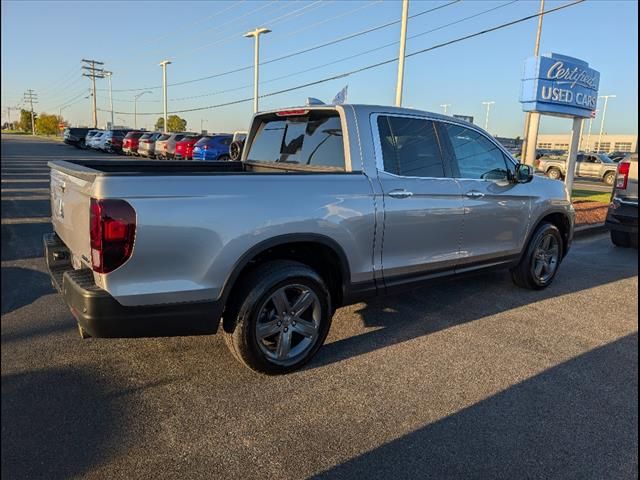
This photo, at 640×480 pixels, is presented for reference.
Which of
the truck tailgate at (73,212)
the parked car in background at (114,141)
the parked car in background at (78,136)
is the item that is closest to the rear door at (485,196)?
the truck tailgate at (73,212)

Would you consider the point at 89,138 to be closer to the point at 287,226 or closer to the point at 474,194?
the point at 474,194

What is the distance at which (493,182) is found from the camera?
16.0ft

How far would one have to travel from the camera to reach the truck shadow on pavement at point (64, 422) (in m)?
2.45

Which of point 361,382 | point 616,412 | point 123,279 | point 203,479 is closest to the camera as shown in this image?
point 203,479

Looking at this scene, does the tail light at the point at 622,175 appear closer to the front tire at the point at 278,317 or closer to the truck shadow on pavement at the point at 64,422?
the front tire at the point at 278,317

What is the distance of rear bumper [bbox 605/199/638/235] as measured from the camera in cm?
779

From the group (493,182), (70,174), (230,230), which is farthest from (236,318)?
(493,182)

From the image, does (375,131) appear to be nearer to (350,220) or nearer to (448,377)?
(350,220)

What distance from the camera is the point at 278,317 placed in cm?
346

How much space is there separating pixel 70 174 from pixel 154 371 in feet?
4.71

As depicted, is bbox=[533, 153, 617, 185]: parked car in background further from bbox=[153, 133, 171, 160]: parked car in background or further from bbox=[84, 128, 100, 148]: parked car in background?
bbox=[84, 128, 100, 148]: parked car in background

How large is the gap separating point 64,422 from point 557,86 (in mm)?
11624

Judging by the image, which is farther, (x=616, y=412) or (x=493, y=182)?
(x=493, y=182)

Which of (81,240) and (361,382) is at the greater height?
(81,240)
